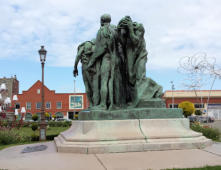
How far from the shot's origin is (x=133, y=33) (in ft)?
23.0

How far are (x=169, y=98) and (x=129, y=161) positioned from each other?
169ft

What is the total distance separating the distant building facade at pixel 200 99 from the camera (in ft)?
178

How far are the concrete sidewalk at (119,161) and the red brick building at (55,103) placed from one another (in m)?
58.2

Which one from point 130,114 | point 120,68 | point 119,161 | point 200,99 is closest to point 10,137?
point 120,68

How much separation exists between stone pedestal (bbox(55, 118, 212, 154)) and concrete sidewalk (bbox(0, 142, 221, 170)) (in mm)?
196

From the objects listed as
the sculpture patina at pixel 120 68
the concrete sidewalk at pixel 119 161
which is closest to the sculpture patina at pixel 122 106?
the sculpture patina at pixel 120 68

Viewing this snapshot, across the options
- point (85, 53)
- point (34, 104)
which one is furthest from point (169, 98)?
point (85, 53)

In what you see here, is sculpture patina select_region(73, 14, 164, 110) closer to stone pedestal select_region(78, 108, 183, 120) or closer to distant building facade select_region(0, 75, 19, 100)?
stone pedestal select_region(78, 108, 183, 120)

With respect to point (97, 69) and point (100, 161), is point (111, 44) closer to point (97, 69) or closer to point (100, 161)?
point (97, 69)

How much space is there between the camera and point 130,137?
6.01 m

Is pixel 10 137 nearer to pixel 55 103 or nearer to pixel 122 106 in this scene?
pixel 122 106

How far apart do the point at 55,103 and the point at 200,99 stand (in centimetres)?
3321

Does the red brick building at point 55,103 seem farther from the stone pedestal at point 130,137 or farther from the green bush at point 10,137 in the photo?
the stone pedestal at point 130,137

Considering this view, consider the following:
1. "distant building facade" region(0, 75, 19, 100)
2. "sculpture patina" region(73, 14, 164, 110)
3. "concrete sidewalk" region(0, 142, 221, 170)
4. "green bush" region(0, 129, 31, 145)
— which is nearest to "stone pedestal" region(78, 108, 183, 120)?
"sculpture patina" region(73, 14, 164, 110)
